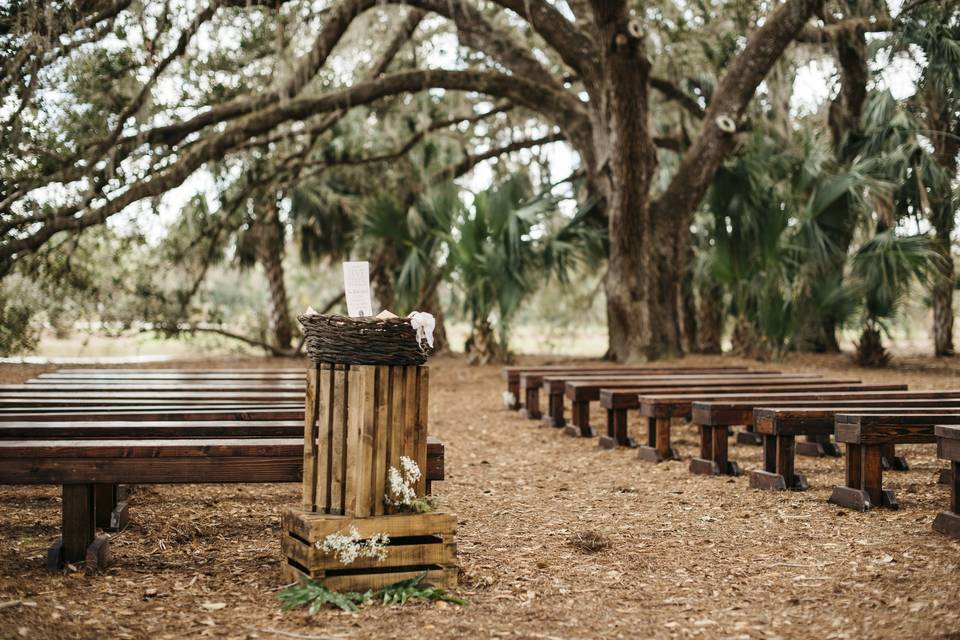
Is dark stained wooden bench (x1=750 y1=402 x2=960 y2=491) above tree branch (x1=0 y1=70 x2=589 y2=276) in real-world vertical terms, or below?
below

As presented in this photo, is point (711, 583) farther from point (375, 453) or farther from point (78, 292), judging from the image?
point (78, 292)

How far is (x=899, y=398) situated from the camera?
21.6ft

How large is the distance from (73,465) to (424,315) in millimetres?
1614

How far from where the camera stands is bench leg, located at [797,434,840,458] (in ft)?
23.9

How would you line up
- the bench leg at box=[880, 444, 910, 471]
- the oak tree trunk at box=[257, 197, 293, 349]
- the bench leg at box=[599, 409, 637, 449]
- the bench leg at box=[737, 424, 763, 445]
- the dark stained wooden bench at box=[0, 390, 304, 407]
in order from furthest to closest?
the oak tree trunk at box=[257, 197, 293, 349] → the bench leg at box=[737, 424, 763, 445] → the bench leg at box=[599, 409, 637, 449] → the bench leg at box=[880, 444, 910, 471] → the dark stained wooden bench at box=[0, 390, 304, 407]

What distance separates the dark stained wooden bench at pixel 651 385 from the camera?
7.66 m

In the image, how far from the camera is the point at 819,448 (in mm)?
7324

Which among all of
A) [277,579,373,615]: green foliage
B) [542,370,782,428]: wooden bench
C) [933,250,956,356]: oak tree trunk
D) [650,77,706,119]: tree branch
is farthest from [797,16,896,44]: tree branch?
[277,579,373,615]: green foliage

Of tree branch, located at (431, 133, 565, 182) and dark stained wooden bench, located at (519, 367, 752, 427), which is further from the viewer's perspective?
tree branch, located at (431, 133, 565, 182)

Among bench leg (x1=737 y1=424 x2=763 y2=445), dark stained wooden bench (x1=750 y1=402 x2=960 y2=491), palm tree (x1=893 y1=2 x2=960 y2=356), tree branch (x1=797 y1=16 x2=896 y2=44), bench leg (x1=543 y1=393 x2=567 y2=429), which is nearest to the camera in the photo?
dark stained wooden bench (x1=750 y1=402 x2=960 y2=491)

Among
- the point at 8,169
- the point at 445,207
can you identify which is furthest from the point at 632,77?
the point at 8,169

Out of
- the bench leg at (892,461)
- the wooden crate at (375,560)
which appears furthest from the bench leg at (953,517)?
the wooden crate at (375,560)

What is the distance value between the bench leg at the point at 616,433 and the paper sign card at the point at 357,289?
13.3 ft

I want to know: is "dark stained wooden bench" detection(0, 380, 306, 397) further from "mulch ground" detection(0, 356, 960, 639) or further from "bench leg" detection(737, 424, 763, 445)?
"bench leg" detection(737, 424, 763, 445)
